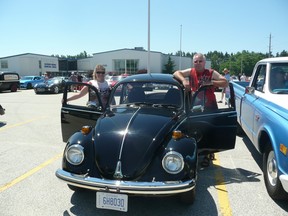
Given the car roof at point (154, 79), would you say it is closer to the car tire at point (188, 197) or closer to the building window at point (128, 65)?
the car tire at point (188, 197)

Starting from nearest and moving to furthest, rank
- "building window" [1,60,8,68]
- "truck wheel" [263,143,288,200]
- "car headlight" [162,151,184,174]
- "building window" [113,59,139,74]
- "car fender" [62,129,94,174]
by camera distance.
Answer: "car headlight" [162,151,184,174] → "car fender" [62,129,94,174] → "truck wheel" [263,143,288,200] → "building window" [1,60,8,68] → "building window" [113,59,139,74]

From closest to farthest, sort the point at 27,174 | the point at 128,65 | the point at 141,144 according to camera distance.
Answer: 1. the point at 141,144
2. the point at 27,174
3. the point at 128,65

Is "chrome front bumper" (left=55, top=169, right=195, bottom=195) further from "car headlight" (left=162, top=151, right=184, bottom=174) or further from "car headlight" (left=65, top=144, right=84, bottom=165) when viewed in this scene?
"car headlight" (left=65, top=144, right=84, bottom=165)

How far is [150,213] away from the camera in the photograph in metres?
3.57

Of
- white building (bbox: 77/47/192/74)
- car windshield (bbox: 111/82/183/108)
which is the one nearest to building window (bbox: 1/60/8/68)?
white building (bbox: 77/47/192/74)

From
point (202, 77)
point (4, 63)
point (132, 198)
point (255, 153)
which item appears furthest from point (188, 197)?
point (4, 63)

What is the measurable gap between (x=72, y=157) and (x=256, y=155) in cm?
421

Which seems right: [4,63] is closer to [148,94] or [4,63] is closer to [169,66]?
[169,66]

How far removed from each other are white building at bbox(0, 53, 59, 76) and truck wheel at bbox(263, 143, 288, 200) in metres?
56.7

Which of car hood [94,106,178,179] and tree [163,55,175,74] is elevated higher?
tree [163,55,175,74]

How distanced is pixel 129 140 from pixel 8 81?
77.2 feet

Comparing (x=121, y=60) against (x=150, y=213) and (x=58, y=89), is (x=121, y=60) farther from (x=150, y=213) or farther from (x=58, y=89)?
(x=150, y=213)

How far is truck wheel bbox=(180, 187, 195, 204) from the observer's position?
11.8 ft

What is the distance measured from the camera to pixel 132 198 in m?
3.88
